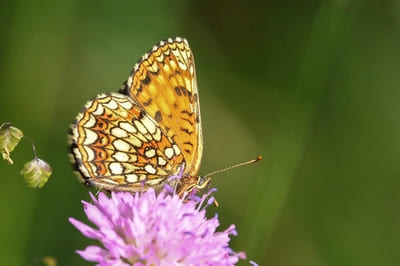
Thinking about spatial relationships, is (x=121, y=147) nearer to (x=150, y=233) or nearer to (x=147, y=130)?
(x=147, y=130)

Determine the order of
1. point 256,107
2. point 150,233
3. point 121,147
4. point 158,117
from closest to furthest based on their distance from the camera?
1. point 150,233
2. point 121,147
3. point 158,117
4. point 256,107

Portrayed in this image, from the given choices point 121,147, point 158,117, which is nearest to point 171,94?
point 158,117

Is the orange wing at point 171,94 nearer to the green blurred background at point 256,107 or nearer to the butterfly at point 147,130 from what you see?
the butterfly at point 147,130

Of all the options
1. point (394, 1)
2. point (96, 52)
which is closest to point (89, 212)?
point (96, 52)

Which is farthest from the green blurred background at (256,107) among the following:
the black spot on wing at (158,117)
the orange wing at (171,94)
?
the black spot on wing at (158,117)

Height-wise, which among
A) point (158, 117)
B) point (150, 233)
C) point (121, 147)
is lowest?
point (150, 233)

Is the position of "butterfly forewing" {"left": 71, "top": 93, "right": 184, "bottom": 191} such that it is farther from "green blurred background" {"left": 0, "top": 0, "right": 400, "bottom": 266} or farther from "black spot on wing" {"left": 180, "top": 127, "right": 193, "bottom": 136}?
"green blurred background" {"left": 0, "top": 0, "right": 400, "bottom": 266}

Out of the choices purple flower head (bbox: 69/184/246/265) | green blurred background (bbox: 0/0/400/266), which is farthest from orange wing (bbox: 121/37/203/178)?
green blurred background (bbox: 0/0/400/266)

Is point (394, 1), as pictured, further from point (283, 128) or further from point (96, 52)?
point (96, 52)
